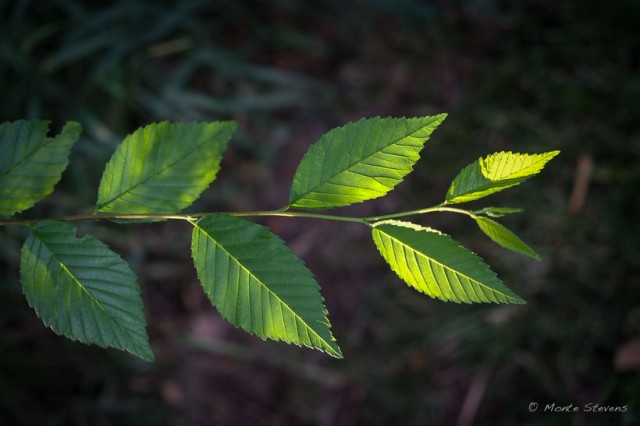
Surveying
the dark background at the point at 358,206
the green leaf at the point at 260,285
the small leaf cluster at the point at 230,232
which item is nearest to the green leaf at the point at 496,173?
the small leaf cluster at the point at 230,232

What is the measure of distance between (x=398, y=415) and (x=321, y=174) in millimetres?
1398

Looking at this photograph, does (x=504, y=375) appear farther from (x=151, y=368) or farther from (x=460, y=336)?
(x=151, y=368)

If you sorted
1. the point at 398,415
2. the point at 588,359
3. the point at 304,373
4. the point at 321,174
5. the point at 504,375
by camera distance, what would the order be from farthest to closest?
the point at 304,373
the point at 398,415
the point at 504,375
the point at 588,359
the point at 321,174

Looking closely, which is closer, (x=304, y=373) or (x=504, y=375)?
(x=504, y=375)

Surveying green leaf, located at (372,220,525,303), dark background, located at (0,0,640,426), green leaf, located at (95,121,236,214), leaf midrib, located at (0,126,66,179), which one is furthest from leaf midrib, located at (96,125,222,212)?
dark background, located at (0,0,640,426)

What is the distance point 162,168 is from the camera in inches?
27.5

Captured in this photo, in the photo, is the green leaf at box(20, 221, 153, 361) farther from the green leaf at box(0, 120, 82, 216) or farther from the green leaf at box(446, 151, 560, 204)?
the green leaf at box(446, 151, 560, 204)

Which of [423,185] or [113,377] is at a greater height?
[423,185]

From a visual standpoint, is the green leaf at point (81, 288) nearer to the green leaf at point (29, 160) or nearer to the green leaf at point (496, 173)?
the green leaf at point (29, 160)

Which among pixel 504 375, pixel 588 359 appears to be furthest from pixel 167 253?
pixel 588 359

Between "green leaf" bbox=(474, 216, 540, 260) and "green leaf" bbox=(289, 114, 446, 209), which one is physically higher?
"green leaf" bbox=(289, 114, 446, 209)

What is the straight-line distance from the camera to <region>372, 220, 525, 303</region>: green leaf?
62cm

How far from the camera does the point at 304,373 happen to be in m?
2.00

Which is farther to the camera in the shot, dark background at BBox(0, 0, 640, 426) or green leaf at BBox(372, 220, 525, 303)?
dark background at BBox(0, 0, 640, 426)
